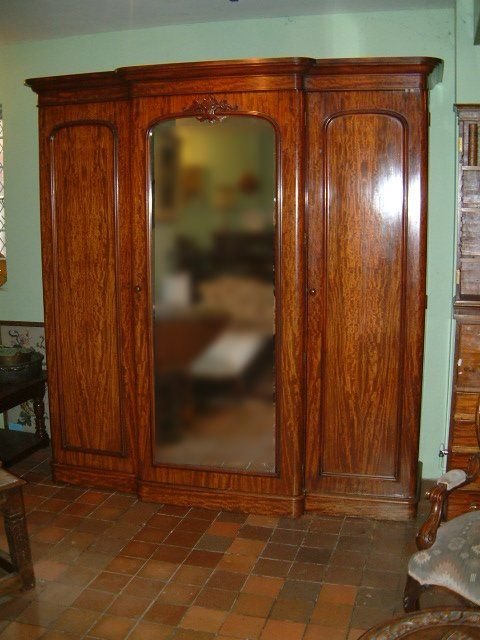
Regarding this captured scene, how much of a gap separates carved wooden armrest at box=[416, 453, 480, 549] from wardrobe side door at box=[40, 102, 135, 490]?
1.73 metres

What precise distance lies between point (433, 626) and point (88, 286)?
96.0 inches

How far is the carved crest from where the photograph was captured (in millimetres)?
3162

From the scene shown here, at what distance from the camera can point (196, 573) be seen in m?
2.92

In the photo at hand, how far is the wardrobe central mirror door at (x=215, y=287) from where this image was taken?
320cm

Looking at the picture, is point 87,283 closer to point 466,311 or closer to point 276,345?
point 276,345

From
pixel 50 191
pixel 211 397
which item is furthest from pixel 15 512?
pixel 50 191

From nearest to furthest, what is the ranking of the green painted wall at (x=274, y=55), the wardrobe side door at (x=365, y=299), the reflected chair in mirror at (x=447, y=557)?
1. the reflected chair in mirror at (x=447, y=557)
2. the wardrobe side door at (x=365, y=299)
3. the green painted wall at (x=274, y=55)

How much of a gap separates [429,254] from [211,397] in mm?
1403

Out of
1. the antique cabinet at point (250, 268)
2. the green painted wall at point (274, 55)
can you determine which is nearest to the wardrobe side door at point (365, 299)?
the antique cabinet at point (250, 268)

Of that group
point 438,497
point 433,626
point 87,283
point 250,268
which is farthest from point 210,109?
point 433,626

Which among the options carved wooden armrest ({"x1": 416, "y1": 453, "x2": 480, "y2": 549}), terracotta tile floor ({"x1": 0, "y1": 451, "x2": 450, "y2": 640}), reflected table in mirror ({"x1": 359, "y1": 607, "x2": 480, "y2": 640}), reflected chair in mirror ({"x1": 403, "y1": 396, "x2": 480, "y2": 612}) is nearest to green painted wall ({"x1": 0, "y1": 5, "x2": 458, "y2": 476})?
terracotta tile floor ({"x1": 0, "y1": 451, "x2": 450, "y2": 640})

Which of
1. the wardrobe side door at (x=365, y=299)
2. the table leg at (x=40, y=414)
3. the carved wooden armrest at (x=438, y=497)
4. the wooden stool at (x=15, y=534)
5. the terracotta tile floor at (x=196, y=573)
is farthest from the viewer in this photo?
the table leg at (x=40, y=414)

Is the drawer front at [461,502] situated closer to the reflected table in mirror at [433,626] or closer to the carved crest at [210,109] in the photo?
the reflected table in mirror at [433,626]

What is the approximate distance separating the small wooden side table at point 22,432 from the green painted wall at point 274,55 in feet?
1.69
